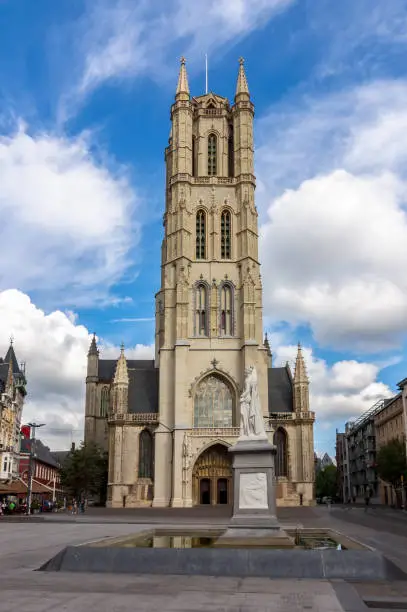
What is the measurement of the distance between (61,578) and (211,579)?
256cm

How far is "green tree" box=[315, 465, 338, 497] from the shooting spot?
432ft

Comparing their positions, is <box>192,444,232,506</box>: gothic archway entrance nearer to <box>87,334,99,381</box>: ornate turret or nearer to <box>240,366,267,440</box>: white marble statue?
<box>87,334,99,381</box>: ornate turret

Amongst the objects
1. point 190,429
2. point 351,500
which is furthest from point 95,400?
point 351,500

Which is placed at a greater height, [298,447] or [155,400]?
[155,400]

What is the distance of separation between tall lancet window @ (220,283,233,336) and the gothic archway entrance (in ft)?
35.3

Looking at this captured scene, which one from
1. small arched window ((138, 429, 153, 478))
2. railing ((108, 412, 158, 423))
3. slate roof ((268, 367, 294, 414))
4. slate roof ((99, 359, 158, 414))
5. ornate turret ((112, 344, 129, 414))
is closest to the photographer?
small arched window ((138, 429, 153, 478))

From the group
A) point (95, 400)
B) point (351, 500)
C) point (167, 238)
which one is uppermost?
point (167, 238)

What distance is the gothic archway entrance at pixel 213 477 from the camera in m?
57.2

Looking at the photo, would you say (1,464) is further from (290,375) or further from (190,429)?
(290,375)

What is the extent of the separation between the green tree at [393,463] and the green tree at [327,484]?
73.5 m

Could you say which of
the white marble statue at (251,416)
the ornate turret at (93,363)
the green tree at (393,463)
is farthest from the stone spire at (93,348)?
the white marble statue at (251,416)

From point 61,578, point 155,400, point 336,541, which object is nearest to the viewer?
point 61,578

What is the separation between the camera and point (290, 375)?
2606 inches

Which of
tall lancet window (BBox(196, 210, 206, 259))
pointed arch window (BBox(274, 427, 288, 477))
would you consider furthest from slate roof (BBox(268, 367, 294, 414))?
tall lancet window (BBox(196, 210, 206, 259))
